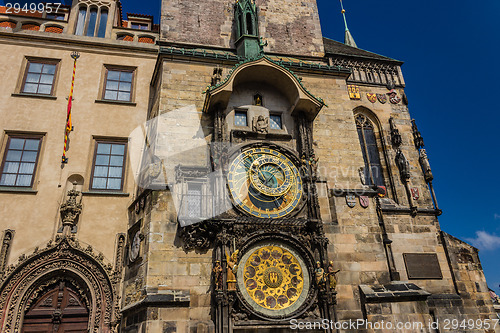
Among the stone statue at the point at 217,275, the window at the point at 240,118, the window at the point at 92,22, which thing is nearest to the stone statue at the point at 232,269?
the stone statue at the point at 217,275

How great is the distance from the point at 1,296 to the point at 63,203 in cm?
271

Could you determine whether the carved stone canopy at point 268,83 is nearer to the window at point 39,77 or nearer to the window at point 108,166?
the window at point 108,166

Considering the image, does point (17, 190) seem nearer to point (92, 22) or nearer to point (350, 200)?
point (92, 22)

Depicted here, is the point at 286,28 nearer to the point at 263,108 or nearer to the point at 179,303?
the point at 263,108

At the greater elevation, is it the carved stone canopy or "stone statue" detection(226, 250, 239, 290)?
the carved stone canopy

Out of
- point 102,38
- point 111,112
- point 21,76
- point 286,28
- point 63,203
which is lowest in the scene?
point 63,203

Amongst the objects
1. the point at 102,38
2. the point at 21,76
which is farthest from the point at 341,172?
the point at 21,76

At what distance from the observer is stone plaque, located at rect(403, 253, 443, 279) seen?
39.9ft

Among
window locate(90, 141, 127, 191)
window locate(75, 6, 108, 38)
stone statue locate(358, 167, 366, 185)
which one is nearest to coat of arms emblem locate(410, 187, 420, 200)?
stone statue locate(358, 167, 366, 185)

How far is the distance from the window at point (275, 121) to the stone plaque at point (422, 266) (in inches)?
225

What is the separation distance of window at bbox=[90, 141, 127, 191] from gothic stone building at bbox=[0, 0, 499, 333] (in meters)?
0.04

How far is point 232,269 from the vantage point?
8.80m

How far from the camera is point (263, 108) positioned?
11.6m

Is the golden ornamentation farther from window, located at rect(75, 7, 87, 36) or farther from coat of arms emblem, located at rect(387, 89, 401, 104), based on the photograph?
window, located at rect(75, 7, 87, 36)
